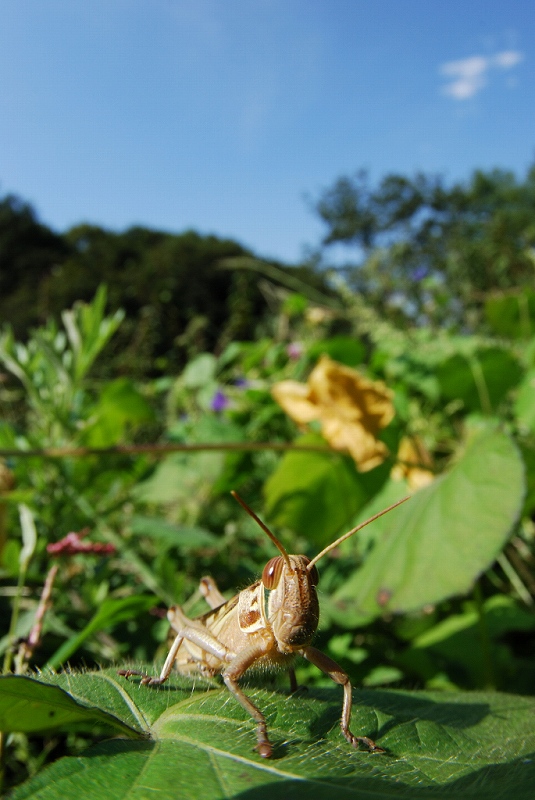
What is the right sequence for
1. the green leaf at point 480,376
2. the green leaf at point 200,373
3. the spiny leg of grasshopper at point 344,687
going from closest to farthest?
the spiny leg of grasshopper at point 344,687, the green leaf at point 480,376, the green leaf at point 200,373

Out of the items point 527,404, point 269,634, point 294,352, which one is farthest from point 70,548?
point 294,352

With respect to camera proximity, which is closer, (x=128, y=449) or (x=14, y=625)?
(x=14, y=625)

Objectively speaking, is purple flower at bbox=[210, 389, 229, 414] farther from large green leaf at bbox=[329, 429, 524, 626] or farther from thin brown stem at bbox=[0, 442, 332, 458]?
large green leaf at bbox=[329, 429, 524, 626]

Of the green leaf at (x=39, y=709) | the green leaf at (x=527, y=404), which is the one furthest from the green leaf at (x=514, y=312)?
the green leaf at (x=39, y=709)

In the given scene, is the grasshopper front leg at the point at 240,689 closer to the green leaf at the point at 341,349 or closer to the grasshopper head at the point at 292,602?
the grasshopper head at the point at 292,602

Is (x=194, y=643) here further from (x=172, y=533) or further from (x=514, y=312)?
(x=514, y=312)

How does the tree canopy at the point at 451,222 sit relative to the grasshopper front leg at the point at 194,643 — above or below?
above
